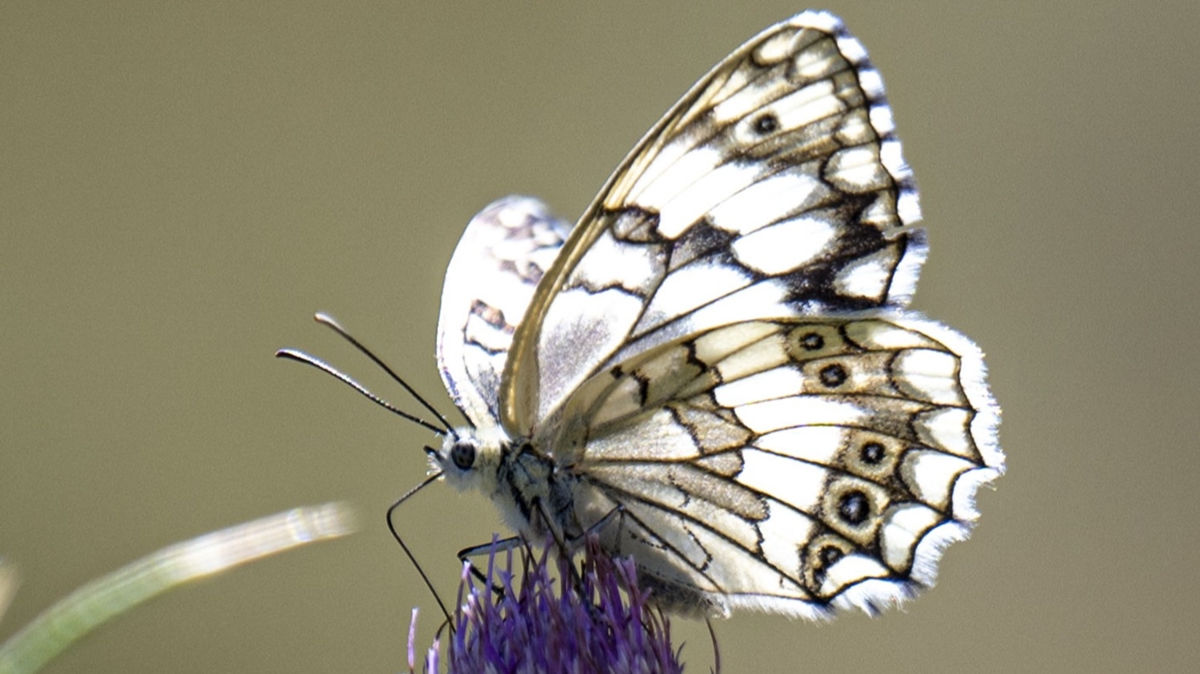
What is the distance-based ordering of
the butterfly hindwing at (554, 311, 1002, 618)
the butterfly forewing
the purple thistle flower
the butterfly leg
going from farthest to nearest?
the butterfly forewing < the butterfly hindwing at (554, 311, 1002, 618) < the butterfly leg < the purple thistle flower

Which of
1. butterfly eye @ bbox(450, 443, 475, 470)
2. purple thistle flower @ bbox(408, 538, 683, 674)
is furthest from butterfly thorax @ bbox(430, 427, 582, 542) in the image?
purple thistle flower @ bbox(408, 538, 683, 674)

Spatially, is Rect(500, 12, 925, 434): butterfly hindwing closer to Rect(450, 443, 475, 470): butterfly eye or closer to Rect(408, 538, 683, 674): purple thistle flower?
Rect(450, 443, 475, 470): butterfly eye

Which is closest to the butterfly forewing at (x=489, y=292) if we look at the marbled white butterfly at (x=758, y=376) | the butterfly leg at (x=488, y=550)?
the marbled white butterfly at (x=758, y=376)

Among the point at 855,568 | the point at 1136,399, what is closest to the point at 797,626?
the point at 1136,399

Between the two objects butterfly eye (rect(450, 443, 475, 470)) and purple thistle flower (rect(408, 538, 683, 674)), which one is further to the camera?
butterfly eye (rect(450, 443, 475, 470))

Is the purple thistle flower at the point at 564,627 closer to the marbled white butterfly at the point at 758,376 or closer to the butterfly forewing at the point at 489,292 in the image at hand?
the marbled white butterfly at the point at 758,376

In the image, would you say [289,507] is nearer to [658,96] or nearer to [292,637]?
[292,637]

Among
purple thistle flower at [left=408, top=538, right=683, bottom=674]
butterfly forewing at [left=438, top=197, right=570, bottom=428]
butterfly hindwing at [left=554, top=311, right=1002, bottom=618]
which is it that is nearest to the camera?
purple thistle flower at [left=408, top=538, right=683, bottom=674]
